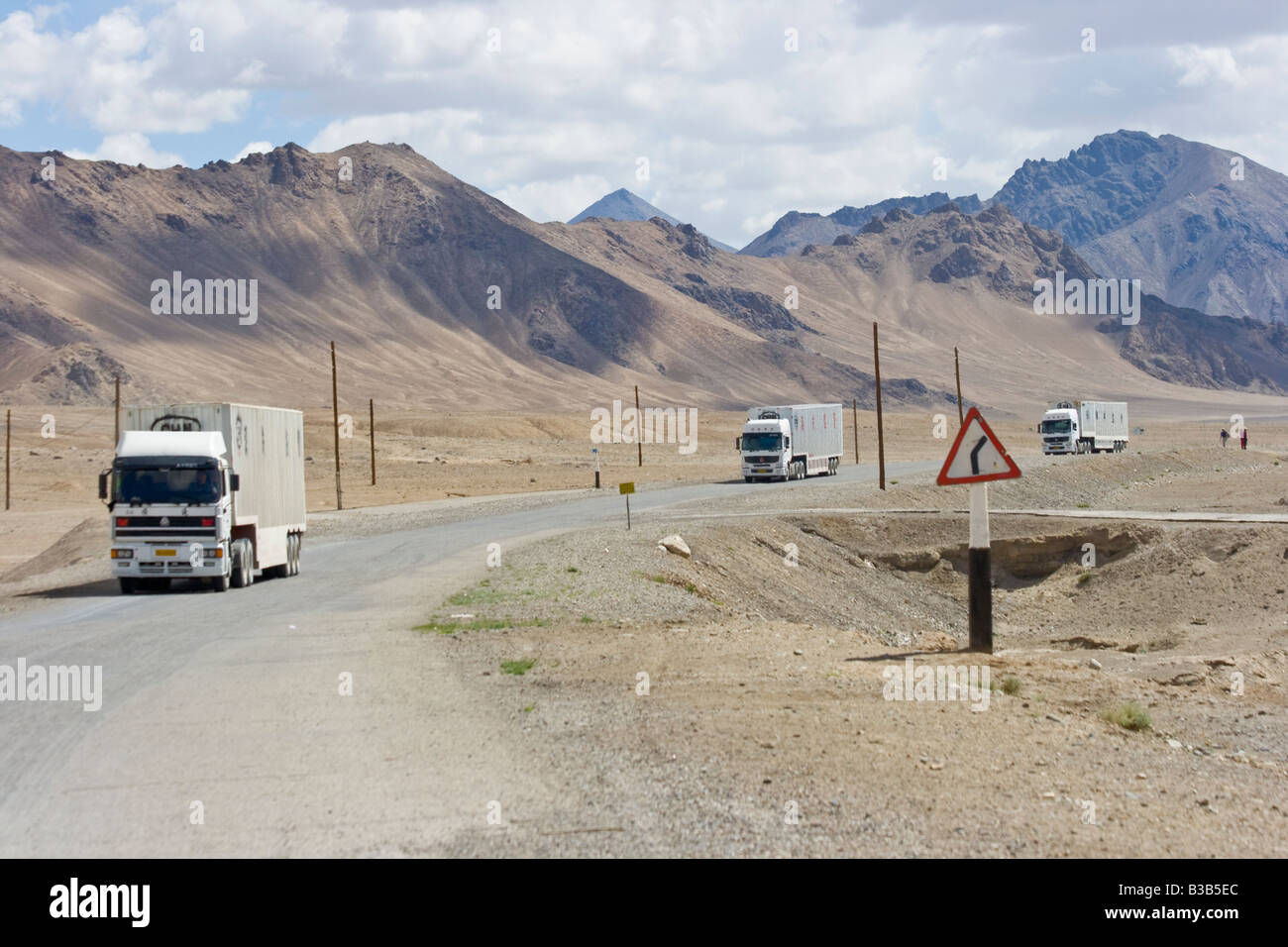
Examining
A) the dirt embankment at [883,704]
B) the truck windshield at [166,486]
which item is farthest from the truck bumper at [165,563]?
the dirt embankment at [883,704]

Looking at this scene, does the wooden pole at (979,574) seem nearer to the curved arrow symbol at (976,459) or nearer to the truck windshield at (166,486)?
the curved arrow symbol at (976,459)

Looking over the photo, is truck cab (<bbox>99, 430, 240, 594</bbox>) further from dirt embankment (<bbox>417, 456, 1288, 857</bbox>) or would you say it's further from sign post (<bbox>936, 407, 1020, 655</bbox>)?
sign post (<bbox>936, 407, 1020, 655</bbox>)

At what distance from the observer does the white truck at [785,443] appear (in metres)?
57.9

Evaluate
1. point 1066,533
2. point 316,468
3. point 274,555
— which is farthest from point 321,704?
point 316,468

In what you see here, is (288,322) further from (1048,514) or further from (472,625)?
(472,625)

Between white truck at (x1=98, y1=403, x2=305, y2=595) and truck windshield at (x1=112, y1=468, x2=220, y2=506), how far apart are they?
18mm

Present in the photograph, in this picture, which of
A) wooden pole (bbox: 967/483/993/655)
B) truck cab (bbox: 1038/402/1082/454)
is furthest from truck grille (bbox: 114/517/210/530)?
truck cab (bbox: 1038/402/1082/454)

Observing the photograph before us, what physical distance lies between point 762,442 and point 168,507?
36.8 m

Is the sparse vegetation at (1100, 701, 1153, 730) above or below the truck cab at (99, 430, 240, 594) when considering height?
below

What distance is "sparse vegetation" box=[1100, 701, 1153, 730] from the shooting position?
11398 mm

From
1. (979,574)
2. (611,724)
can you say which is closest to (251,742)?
(611,724)

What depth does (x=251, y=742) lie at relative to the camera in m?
10.8

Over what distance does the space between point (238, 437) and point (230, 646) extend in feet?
31.5
